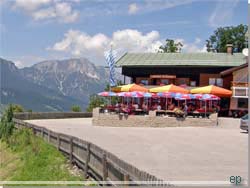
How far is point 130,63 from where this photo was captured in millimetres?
40312

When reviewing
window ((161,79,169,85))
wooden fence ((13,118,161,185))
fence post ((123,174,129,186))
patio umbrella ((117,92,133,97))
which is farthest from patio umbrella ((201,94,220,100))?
fence post ((123,174,129,186))

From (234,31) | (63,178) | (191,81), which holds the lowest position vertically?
(63,178)

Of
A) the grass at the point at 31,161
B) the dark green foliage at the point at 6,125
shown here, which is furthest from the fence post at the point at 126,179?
the dark green foliage at the point at 6,125

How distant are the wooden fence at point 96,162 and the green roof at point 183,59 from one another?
880 inches

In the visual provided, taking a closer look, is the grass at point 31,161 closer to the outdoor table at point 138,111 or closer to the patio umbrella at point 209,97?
the outdoor table at point 138,111

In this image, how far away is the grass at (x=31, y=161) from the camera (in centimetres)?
1370

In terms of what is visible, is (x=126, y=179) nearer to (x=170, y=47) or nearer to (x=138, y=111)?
(x=138, y=111)

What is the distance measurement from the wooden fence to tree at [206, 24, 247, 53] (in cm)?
4420

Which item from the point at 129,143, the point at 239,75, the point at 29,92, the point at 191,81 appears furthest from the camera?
the point at 29,92

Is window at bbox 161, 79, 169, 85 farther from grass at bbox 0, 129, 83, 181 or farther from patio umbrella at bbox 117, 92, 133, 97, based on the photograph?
grass at bbox 0, 129, 83, 181

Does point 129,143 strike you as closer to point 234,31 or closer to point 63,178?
point 63,178

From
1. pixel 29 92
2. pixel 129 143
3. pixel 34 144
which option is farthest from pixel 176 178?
pixel 29 92

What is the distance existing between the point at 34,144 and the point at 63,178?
221 inches

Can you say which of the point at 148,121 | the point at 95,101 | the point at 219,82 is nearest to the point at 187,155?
the point at 148,121
